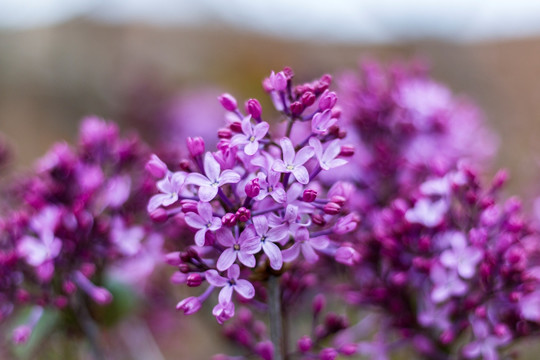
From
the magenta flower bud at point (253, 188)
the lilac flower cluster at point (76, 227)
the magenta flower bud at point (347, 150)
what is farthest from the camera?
the lilac flower cluster at point (76, 227)

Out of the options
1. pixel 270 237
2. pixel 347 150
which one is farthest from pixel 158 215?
pixel 347 150

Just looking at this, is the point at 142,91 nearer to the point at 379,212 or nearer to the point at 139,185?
the point at 139,185

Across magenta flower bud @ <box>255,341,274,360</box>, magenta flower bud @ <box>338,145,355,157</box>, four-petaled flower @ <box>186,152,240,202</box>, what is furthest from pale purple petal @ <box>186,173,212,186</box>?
magenta flower bud @ <box>255,341,274,360</box>

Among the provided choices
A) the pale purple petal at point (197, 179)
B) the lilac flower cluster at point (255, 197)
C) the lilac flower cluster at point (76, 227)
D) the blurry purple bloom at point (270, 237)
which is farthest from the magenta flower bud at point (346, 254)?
the lilac flower cluster at point (76, 227)

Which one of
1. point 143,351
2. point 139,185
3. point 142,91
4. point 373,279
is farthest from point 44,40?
point 373,279

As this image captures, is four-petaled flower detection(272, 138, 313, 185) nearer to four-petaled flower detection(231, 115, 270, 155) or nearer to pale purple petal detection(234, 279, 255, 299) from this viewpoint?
four-petaled flower detection(231, 115, 270, 155)

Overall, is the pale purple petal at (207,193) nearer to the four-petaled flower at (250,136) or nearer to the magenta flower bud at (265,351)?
the four-petaled flower at (250,136)
